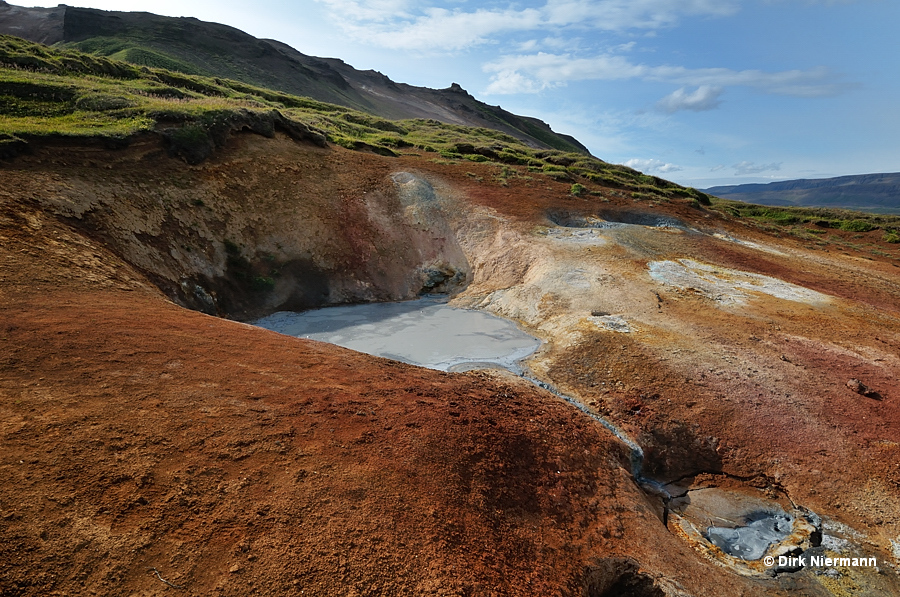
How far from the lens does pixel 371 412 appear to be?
6.78 metres

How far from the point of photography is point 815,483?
7965mm

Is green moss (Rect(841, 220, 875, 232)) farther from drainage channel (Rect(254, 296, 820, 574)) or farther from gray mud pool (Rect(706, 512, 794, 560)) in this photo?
gray mud pool (Rect(706, 512, 794, 560))

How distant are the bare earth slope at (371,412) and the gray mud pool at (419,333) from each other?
0.89 m

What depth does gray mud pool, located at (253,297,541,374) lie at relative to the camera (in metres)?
12.0

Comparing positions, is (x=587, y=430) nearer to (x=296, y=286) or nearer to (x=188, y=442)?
(x=188, y=442)

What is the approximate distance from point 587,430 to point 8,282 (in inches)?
431

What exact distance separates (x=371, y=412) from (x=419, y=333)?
707 cm

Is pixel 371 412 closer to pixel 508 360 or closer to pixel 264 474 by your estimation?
pixel 264 474

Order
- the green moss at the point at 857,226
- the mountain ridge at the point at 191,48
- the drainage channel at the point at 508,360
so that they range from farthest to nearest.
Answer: the mountain ridge at the point at 191,48, the green moss at the point at 857,226, the drainage channel at the point at 508,360

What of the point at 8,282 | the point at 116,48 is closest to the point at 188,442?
the point at 8,282

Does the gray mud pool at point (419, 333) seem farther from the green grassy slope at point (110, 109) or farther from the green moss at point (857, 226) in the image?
the green moss at point (857, 226)

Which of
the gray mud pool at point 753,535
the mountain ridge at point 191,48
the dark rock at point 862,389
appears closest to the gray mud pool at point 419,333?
the gray mud pool at point 753,535

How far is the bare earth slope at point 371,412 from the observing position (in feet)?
14.4

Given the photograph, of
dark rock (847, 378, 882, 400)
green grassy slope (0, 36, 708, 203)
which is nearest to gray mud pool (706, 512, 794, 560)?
dark rock (847, 378, 882, 400)
